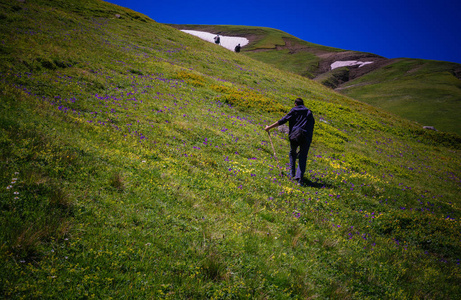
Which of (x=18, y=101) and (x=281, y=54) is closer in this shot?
(x=18, y=101)

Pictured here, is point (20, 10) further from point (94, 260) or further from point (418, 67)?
point (418, 67)

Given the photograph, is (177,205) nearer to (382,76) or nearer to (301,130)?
(301,130)

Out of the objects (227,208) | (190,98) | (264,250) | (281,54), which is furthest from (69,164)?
(281,54)

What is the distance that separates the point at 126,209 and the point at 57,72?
1504cm

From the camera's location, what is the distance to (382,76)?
90938 mm

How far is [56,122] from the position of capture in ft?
27.8

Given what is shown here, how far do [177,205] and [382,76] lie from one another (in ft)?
366

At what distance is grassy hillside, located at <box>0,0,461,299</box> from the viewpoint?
12.4 ft

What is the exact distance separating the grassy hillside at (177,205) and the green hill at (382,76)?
48.0m

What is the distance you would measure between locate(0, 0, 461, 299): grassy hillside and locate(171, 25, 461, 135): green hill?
48.0 m

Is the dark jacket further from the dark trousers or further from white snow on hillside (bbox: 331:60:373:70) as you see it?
white snow on hillside (bbox: 331:60:373:70)

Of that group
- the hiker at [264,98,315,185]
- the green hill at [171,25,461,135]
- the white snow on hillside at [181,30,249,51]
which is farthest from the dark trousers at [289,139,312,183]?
the white snow on hillside at [181,30,249,51]

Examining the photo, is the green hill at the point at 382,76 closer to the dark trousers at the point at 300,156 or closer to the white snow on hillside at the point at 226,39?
the white snow on hillside at the point at 226,39

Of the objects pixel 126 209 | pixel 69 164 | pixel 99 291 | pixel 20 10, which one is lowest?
pixel 99 291
